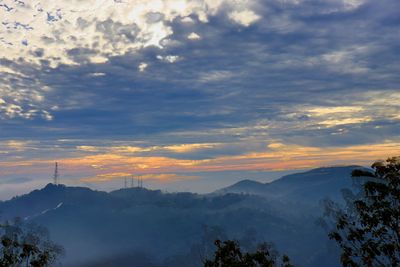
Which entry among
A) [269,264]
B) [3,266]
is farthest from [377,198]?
[3,266]

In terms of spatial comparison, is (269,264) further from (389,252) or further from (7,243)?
(7,243)

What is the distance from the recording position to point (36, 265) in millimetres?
45406

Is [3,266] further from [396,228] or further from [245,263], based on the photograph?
[396,228]

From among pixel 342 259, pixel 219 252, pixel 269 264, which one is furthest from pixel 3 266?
pixel 342 259

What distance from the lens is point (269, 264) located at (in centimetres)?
3984

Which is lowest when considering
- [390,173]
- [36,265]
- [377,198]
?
[36,265]

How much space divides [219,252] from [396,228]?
1682 cm

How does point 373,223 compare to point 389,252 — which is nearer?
point 389,252

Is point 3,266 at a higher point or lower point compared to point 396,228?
lower

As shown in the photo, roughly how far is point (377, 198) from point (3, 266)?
132ft

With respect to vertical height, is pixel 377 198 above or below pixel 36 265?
above

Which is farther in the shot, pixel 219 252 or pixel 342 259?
pixel 219 252

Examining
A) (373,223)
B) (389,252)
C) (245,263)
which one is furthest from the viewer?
(245,263)

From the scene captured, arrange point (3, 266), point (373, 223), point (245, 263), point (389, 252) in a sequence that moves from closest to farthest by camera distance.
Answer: point (389, 252), point (373, 223), point (245, 263), point (3, 266)
